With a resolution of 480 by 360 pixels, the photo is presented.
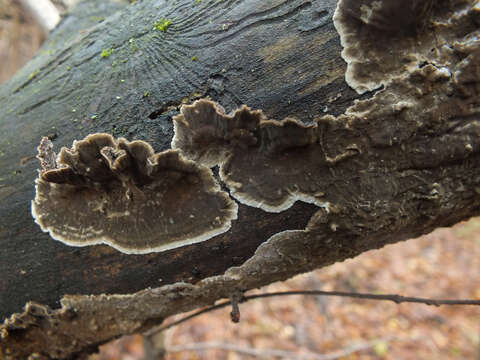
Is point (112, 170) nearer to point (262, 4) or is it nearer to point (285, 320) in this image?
point (262, 4)

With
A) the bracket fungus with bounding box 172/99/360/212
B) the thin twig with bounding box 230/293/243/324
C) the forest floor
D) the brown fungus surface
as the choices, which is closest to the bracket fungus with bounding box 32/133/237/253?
the bracket fungus with bounding box 172/99/360/212

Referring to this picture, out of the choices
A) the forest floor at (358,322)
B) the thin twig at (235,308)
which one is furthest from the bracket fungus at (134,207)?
the forest floor at (358,322)

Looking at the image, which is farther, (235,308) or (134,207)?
(235,308)

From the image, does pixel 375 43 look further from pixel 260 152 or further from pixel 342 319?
pixel 342 319

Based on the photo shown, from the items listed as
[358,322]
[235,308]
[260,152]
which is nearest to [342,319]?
[358,322]

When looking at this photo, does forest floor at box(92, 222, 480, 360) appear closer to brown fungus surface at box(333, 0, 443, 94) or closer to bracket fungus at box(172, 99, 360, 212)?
bracket fungus at box(172, 99, 360, 212)

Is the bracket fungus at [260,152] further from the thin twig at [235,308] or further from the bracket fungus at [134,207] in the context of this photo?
the thin twig at [235,308]

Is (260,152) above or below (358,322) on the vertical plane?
above
